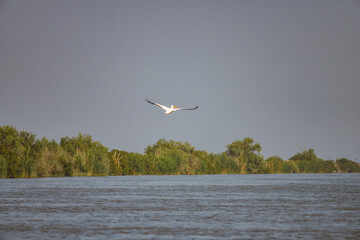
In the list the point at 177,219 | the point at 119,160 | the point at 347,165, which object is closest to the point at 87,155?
the point at 119,160

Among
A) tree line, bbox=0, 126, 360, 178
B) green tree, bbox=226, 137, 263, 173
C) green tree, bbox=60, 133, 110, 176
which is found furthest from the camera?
green tree, bbox=226, 137, 263, 173

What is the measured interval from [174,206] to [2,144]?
41.5m

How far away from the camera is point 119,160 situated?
9406 centimetres

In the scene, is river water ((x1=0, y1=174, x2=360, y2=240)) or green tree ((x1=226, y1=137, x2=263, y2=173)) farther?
green tree ((x1=226, y1=137, x2=263, y2=173))

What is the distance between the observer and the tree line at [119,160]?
2739 inches

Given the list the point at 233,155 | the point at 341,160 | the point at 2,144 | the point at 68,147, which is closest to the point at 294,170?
the point at 233,155

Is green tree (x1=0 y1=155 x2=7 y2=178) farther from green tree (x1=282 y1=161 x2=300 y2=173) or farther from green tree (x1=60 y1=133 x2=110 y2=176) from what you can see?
green tree (x1=282 y1=161 x2=300 y2=173)

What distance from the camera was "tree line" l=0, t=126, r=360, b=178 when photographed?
228 feet

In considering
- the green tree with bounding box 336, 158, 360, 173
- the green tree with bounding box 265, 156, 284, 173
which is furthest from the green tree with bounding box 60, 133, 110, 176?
the green tree with bounding box 336, 158, 360, 173

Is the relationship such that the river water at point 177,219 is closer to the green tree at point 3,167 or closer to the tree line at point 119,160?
the green tree at point 3,167

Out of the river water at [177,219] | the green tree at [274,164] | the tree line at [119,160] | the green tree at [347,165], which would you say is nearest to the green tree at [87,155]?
the tree line at [119,160]

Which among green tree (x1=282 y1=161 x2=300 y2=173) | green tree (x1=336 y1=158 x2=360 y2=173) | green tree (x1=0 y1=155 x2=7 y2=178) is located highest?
green tree (x1=336 y1=158 x2=360 y2=173)

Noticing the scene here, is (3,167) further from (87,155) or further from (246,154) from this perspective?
(246,154)

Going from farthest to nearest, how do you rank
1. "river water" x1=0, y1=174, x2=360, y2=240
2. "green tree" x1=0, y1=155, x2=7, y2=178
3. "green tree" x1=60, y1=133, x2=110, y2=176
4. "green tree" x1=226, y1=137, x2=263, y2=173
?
1. "green tree" x1=226, y1=137, x2=263, y2=173
2. "green tree" x1=60, y1=133, x2=110, y2=176
3. "green tree" x1=0, y1=155, x2=7, y2=178
4. "river water" x1=0, y1=174, x2=360, y2=240
